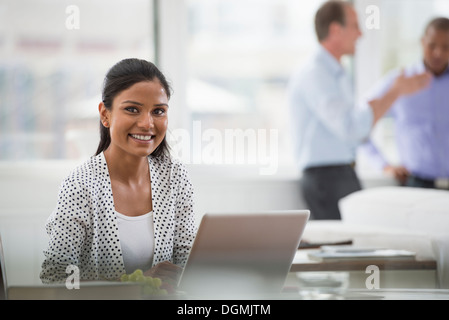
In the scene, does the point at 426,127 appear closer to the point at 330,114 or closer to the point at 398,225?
the point at 330,114

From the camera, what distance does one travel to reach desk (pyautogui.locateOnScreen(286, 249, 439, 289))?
1371 mm

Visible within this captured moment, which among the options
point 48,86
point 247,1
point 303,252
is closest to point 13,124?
point 48,86

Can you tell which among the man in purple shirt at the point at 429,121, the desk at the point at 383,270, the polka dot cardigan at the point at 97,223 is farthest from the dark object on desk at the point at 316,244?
the man in purple shirt at the point at 429,121

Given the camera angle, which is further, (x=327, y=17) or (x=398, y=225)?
(x=327, y=17)

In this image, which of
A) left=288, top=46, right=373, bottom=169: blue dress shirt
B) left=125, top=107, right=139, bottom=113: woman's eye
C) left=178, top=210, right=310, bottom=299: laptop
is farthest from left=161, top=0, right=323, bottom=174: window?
left=178, top=210, right=310, bottom=299: laptop

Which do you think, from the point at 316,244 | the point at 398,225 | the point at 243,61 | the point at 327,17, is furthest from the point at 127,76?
the point at 243,61

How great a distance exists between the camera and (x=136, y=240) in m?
1.20

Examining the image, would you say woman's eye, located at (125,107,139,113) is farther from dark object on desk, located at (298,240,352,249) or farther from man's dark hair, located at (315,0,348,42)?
man's dark hair, located at (315,0,348,42)

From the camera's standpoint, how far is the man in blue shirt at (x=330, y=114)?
8.02 ft

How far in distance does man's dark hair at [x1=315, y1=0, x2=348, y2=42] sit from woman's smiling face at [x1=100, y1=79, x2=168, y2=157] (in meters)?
1.52

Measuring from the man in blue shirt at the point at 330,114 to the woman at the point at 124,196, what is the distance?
1.28 metres

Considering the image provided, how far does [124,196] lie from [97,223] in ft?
0.21

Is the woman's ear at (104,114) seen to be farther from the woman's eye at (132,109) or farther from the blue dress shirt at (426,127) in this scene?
the blue dress shirt at (426,127)
